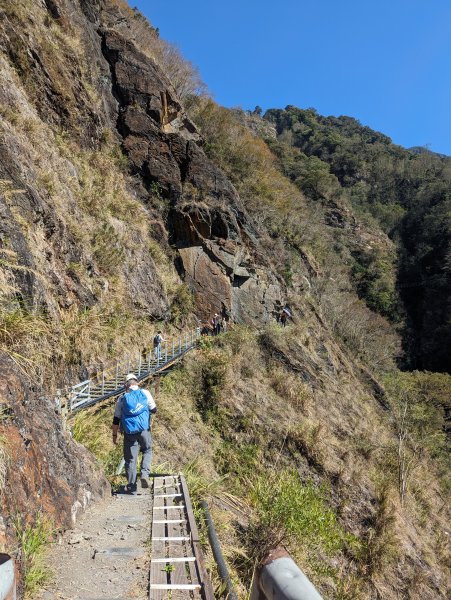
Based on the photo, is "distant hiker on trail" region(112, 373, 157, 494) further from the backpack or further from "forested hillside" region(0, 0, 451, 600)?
"forested hillside" region(0, 0, 451, 600)

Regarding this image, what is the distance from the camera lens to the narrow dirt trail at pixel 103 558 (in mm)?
3150

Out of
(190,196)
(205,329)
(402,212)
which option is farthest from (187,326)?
(402,212)

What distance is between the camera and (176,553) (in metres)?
3.79

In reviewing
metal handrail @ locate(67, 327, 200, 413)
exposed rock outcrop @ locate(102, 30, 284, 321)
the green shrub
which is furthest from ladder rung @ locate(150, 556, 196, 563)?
exposed rock outcrop @ locate(102, 30, 284, 321)

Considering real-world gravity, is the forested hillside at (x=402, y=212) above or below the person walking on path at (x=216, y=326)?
above

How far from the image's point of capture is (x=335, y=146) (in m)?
73.5

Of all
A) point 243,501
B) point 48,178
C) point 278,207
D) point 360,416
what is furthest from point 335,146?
point 243,501

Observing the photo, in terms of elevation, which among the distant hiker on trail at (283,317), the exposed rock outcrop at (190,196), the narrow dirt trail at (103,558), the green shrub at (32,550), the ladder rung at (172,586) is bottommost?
the narrow dirt trail at (103,558)

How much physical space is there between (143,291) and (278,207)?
19.3 meters

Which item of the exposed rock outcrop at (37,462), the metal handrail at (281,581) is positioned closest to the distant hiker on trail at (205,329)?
the exposed rock outcrop at (37,462)

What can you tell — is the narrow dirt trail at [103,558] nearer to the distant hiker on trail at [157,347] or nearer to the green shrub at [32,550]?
the green shrub at [32,550]

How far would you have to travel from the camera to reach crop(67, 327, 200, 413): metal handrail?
841cm

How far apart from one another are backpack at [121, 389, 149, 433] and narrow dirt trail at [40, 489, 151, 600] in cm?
102

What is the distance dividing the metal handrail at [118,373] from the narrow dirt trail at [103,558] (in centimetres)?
334
